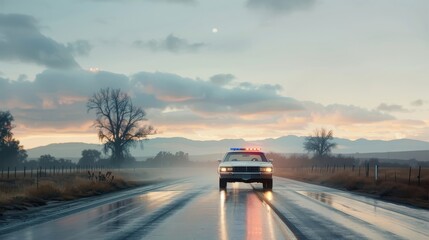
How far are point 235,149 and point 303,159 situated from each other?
91144 millimetres

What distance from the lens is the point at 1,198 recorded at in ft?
63.8

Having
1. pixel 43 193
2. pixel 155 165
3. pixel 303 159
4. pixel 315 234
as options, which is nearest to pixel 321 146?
pixel 303 159

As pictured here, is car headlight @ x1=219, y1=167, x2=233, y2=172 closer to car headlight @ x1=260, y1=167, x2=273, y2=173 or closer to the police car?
the police car

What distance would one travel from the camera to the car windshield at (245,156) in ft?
96.8

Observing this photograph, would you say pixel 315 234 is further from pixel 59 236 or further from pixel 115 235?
pixel 59 236

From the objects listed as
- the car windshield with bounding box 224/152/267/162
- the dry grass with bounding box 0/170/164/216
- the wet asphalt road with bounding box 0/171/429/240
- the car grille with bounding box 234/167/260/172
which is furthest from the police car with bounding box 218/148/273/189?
the wet asphalt road with bounding box 0/171/429/240

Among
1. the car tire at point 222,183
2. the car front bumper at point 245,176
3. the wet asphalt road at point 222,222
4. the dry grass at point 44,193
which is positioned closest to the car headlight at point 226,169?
the car front bumper at point 245,176

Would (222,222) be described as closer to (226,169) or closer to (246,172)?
(246,172)

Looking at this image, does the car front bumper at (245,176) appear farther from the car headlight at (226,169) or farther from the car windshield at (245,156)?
the car windshield at (245,156)

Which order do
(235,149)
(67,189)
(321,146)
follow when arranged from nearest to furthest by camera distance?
1. (67,189)
2. (235,149)
3. (321,146)

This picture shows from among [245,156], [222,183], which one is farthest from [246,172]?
[245,156]

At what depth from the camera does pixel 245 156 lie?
29922 millimetres

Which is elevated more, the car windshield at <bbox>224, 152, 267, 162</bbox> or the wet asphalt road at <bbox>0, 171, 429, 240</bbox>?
the car windshield at <bbox>224, 152, 267, 162</bbox>

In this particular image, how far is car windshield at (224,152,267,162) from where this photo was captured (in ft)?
96.8
